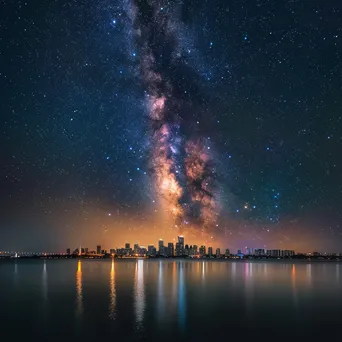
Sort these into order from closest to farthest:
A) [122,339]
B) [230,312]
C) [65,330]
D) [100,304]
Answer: [122,339] → [65,330] → [230,312] → [100,304]

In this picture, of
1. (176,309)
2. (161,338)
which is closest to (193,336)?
(161,338)

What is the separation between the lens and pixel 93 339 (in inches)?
875

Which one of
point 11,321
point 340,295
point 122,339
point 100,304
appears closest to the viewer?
point 122,339

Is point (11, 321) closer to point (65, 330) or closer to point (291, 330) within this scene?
point (65, 330)

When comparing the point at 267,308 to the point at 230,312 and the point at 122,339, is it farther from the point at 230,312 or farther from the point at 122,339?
the point at 122,339

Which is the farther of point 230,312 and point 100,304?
point 100,304

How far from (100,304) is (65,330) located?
37.4ft

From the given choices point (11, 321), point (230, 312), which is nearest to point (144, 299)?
point (230, 312)

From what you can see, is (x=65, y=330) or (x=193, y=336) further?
(x=65, y=330)

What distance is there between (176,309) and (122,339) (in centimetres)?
1149

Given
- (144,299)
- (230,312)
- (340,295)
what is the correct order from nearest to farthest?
(230,312)
(144,299)
(340,295)

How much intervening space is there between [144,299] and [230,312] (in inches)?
427

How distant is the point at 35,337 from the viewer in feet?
74.4

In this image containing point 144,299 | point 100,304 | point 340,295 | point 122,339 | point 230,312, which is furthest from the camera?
point 340,295
